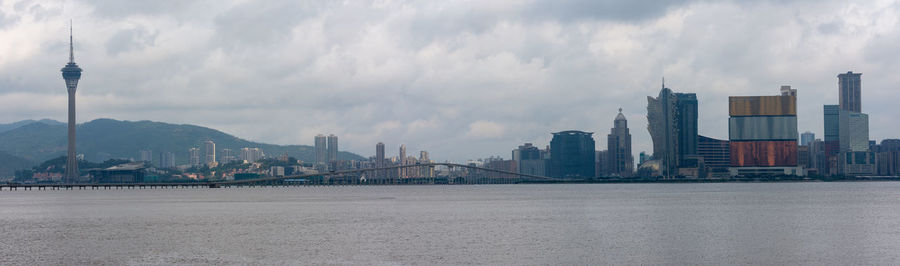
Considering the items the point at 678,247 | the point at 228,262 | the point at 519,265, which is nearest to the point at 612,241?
the point at 678,247

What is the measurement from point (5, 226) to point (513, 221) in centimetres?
5035

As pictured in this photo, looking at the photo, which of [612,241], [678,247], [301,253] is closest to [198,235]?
[301,253]

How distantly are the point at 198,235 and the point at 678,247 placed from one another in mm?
38485

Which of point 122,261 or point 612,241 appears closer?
point 122,261

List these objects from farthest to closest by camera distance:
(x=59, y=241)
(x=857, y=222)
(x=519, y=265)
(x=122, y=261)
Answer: (x=857, y=222)
(x=59, y=241)
(x=122, y=261)
(x=519, y=265)

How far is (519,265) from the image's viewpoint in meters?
50.7

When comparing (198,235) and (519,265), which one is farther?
(198,235)

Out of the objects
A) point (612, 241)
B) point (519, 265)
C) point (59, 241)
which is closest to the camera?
point (519, 265)

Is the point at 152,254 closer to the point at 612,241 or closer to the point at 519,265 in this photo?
the point at 519,265

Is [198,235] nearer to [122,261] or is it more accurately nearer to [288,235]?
[288,235]

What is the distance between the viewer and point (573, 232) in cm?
7412

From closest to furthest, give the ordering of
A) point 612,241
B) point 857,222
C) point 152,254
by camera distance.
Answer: point 152,254, point 612,241, point 857,222

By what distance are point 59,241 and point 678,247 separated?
4707 centimetres

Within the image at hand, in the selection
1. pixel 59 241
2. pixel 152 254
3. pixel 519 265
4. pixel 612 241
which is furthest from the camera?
pixel 59 241
